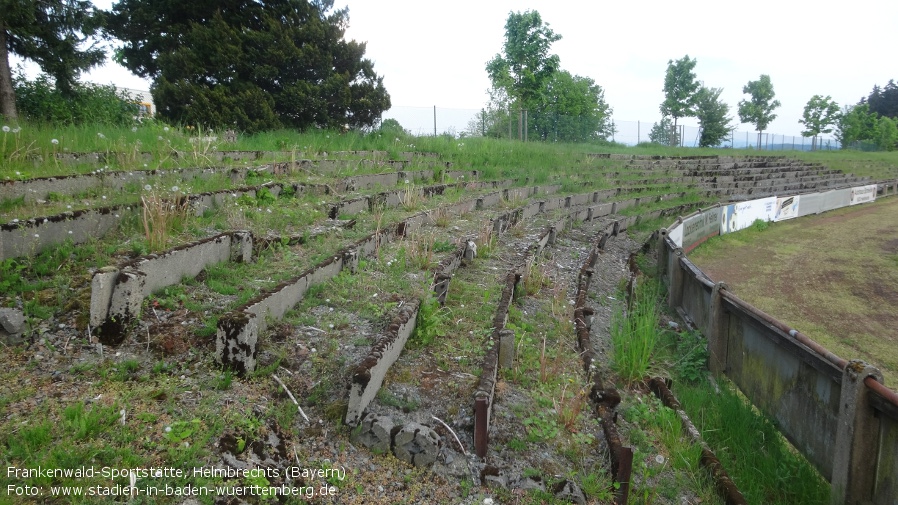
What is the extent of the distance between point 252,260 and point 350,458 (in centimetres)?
283

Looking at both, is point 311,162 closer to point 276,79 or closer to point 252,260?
point 252,260

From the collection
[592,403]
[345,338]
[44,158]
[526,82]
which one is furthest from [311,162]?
[526,82]

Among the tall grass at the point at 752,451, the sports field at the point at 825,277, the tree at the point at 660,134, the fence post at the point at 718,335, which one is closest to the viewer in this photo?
the tall grass at the point at 752,451

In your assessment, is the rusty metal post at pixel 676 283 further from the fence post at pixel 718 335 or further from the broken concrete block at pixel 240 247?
the broken concrete block at pixel 240 247

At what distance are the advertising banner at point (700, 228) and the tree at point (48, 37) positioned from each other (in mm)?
13972

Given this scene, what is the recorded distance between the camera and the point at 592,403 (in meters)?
4.46

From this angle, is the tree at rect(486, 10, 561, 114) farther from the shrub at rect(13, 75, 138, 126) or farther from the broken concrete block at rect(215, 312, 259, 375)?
the broken concrete block at rect(215, 312, 259, 375)

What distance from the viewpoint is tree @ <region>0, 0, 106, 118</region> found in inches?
439

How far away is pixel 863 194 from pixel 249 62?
2618cm

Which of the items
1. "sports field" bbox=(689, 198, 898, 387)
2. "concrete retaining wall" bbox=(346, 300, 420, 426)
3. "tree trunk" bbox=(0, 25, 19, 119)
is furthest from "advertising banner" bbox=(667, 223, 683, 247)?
"tree trunk" bbox=(0, 25, 19, 119)

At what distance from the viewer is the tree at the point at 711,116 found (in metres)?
52.8

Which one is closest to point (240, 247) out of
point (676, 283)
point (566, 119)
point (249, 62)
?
point (676, 283)

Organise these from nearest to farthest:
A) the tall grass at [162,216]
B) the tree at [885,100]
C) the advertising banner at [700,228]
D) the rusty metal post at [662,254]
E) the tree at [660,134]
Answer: the tall grass at [162,216]
the rusty metal post at [662,254]
the advertising banner at [700,228]
the tree at [660,134]
the tree at [885,100]

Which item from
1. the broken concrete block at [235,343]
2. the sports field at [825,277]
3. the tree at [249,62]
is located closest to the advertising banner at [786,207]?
the sports field at [825,277]
